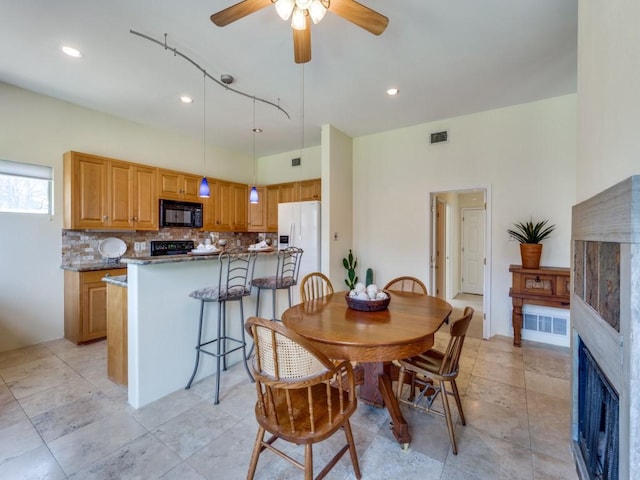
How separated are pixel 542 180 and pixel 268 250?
3384 millimetres

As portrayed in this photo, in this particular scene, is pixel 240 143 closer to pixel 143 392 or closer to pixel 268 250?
pixel 268 250

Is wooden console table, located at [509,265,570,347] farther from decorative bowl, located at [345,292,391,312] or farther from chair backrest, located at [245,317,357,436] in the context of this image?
chair backrest, located at [245,317,357,436]

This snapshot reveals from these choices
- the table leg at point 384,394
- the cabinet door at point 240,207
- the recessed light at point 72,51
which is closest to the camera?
the table leg at point 384,394

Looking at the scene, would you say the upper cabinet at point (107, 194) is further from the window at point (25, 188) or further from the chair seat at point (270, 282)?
the chair seat at point (270, 282)

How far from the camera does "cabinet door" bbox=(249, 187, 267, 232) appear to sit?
216 inches

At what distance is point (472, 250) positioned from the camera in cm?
663

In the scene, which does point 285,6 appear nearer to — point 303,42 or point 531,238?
point 303,42

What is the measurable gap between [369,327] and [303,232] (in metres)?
2.95

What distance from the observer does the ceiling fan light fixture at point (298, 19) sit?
5.50ft

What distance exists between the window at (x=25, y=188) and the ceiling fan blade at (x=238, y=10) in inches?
129

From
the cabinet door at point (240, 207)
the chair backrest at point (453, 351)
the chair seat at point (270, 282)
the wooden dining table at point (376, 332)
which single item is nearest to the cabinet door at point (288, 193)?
the cabinet door at point (240, 207)

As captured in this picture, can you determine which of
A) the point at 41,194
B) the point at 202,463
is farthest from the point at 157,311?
the point at 41,194

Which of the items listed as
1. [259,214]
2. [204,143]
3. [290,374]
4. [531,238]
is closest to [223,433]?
[290,374]

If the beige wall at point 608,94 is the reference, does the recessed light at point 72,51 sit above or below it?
above
